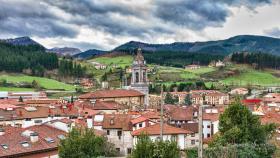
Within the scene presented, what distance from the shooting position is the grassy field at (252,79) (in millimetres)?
184625

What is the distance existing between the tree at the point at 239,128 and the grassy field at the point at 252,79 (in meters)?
150

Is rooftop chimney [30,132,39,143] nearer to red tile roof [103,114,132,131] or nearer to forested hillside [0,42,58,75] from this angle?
red tile roof [103,114,132,131]

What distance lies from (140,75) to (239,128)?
69879 mm

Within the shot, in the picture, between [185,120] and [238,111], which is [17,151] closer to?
[238,111]

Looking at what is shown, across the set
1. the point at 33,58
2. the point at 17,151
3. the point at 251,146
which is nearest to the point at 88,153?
the point at 17,151

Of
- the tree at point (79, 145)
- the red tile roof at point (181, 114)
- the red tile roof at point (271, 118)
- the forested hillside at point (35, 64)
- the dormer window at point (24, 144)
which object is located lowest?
the red tile roof at point (181, 114)

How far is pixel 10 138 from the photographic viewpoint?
35.5 m

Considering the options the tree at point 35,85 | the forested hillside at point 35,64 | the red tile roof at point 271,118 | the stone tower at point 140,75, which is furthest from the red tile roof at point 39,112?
the forested hillside at point 35,64

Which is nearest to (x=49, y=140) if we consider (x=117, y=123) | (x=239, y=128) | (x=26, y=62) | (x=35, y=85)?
(x=117, y=123)

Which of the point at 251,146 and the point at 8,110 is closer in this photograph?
the point at 251,146

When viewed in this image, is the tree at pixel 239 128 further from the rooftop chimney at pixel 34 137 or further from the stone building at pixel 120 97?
the stone building at pixel 120 97

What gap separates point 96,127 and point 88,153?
60.9ft

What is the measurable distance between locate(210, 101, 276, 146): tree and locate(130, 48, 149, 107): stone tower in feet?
216

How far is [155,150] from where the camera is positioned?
69.6 ft
